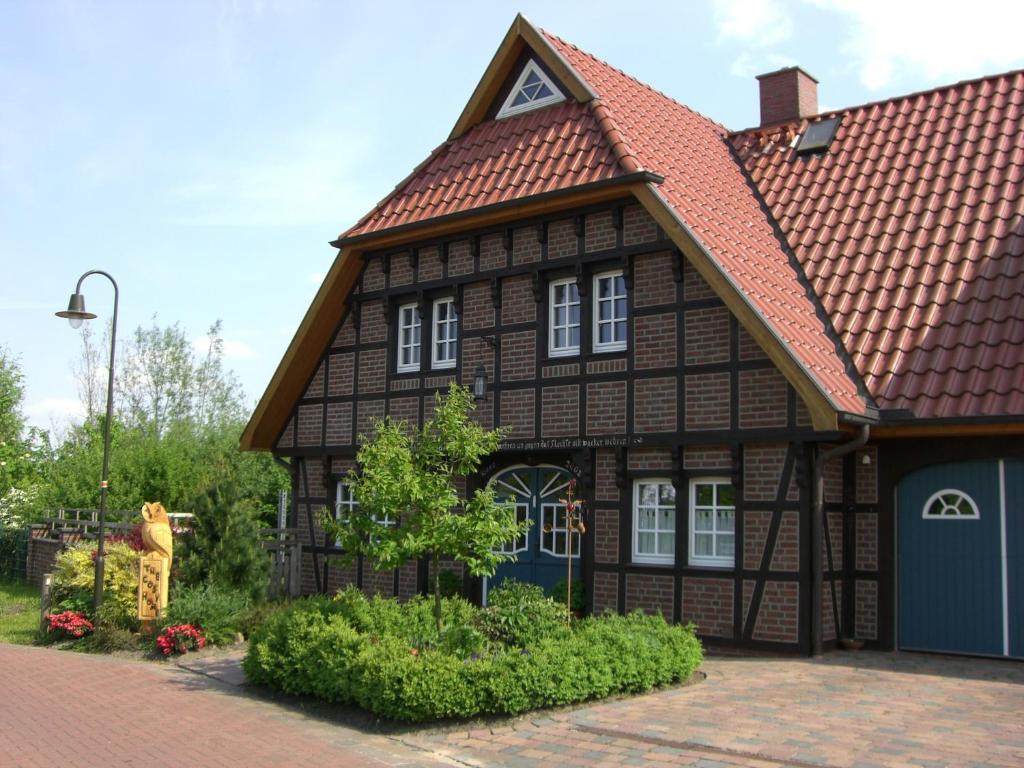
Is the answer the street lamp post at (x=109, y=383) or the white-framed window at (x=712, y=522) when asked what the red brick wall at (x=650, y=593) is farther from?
the street lamp post at (x=109, y=383)

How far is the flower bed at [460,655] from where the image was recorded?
8.84 meters

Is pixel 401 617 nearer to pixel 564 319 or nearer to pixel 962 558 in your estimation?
pixel 564 319

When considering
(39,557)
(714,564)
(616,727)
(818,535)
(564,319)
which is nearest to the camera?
(616,727)

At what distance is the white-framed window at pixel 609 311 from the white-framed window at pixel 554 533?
2.24 metres

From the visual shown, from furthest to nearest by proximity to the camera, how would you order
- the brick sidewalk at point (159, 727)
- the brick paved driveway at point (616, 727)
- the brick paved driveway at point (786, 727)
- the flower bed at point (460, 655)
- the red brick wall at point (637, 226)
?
the red brick wall at point (637, 226), the flower bed at point (460, 655), the brick sidewalk at point (159, 727), the brick paved driveway at point (616, 727), the brick paved driveway at point (786, 727)

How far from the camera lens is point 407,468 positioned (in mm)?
10258

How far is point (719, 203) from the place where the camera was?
14.6m

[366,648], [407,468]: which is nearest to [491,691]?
[366,648]

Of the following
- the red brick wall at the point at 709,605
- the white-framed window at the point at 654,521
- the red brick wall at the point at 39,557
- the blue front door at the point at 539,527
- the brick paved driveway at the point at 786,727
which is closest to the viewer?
the brick paved driveway at the point at 786,727

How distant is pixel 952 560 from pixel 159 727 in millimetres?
8495

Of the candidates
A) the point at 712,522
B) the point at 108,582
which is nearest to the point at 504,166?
the point at 712,522

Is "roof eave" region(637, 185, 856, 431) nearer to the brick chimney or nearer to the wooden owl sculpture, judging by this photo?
the brick chimney

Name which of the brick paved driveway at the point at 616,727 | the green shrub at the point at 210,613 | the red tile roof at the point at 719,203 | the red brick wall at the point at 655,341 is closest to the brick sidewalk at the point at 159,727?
the brick paved driveway at the point at 616,727

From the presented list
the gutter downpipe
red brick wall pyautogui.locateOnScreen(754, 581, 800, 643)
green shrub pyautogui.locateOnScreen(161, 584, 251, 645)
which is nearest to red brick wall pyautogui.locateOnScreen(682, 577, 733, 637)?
red brick wall pyautogui.locateOnScreen(754, 581, 800, 643)
